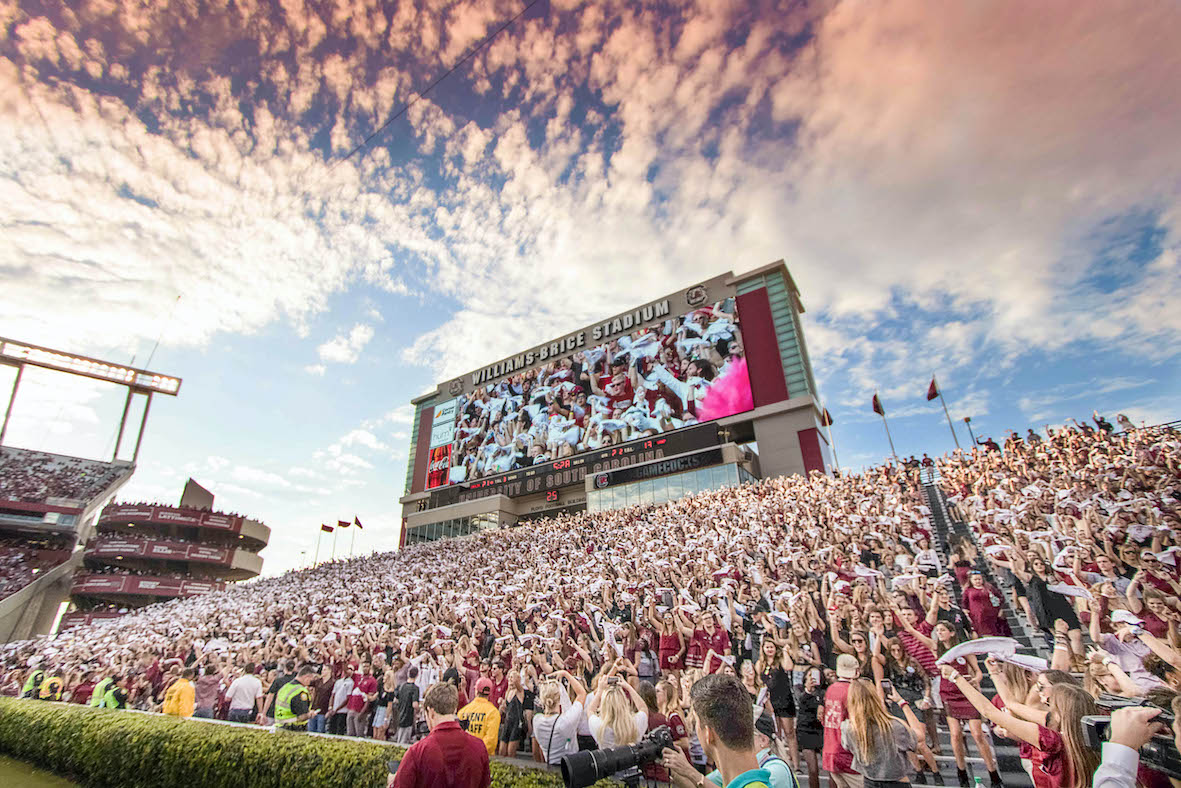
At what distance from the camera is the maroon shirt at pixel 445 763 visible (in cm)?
315

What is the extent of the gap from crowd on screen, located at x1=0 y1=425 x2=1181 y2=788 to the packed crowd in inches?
968

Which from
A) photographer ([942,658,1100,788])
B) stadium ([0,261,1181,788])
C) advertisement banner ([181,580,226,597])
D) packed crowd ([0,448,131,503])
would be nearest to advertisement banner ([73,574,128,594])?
stadium ([0,261,1181,788])

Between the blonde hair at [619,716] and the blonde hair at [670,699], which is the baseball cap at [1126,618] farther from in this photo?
the blonde hair at [619,716]

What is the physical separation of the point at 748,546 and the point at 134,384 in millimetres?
53087

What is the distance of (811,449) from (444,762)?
101ft

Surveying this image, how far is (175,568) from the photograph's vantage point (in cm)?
4638

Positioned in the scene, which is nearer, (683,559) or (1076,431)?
(683,559)

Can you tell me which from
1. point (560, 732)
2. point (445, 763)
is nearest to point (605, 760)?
point (445, 763)

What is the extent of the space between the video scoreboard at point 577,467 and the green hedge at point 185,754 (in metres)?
27.3

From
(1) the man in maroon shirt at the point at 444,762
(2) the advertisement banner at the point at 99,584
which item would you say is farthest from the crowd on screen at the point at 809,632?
(2) the advertisement banner at the point at 99,584

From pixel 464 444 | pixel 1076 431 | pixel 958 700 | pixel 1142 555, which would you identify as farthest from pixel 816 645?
pixel 464 444

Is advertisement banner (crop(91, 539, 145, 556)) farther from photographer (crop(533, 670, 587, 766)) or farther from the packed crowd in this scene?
photographer (crop(533, 670, 587, 766))

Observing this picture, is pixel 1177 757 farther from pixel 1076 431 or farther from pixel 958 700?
pixel 1076 431

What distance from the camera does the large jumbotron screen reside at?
33906 millimetres
